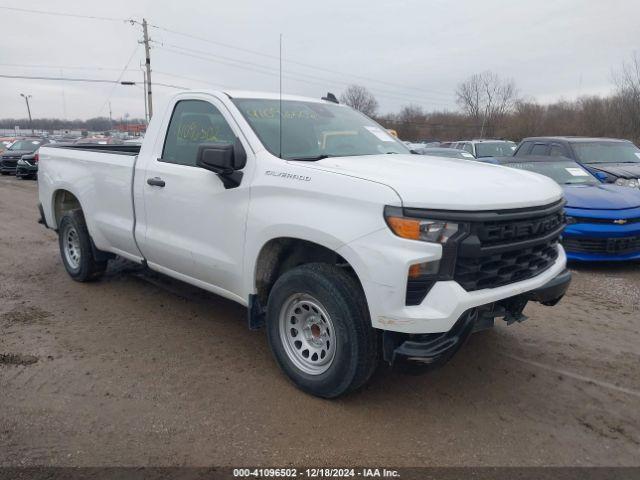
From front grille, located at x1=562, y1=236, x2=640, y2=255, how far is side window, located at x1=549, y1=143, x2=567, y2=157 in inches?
136

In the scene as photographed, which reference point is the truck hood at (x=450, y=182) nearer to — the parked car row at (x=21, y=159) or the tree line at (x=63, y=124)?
the parked car row at (x=21, y=159)

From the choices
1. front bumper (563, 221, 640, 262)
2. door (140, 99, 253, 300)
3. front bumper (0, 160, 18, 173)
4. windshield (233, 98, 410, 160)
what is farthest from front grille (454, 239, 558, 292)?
front bumper (0, 160, 18, 173)

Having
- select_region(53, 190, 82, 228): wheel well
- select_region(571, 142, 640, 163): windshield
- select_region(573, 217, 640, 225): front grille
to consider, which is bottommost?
select_region(573, 217, 640, 225): front grille

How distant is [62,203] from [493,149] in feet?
51.3

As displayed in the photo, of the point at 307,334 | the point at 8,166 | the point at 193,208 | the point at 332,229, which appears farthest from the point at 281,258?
the point at 8,166

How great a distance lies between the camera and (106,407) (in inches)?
132

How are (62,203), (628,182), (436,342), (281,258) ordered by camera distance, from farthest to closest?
(628,182), (62,203), (281,258), (436,342)

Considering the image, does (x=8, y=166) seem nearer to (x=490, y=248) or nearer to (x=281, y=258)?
(x=281, y=258)

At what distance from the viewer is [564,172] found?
801cm

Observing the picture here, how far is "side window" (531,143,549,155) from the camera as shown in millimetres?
9828

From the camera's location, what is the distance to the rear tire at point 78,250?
571 cm

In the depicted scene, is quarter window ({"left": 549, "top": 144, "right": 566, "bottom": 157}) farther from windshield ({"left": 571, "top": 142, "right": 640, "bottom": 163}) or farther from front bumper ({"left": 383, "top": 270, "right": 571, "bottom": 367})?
front bumper ({"left": 383, "top": 270, "right": 571, "bottom": 367})

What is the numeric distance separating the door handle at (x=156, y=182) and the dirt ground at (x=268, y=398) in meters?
1.31

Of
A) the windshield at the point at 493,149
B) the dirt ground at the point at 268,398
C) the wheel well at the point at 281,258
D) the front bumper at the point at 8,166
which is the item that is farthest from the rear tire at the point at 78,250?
the front bumper at the point at 8,166
